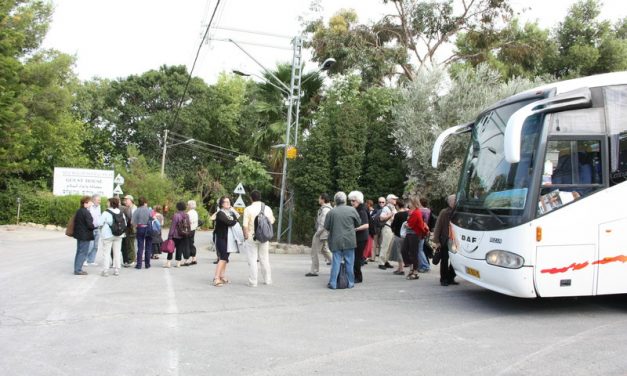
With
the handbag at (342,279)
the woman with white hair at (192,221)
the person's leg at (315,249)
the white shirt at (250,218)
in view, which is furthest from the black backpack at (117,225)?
the handbag at (342,279)

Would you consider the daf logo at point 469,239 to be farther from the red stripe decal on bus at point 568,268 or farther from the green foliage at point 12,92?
the green foliage at point 12,92

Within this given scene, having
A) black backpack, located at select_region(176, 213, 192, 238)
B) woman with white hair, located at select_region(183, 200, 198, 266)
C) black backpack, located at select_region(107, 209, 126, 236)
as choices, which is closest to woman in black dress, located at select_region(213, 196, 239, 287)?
black backpack, located at select_region(107, 209, 126, 236)

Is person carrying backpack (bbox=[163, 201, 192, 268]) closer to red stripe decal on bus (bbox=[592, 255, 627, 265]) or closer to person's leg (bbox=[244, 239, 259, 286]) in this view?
person's leg (bbox=[244, 239, 259, 286])

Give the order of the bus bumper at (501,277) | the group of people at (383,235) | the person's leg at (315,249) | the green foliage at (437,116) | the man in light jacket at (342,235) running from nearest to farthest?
the bus bumper at (501,277)
the man in light jacket at (342,235)
the group of people at (383,235)
the person's leg at (315,249)
the green foliage at (437,116)

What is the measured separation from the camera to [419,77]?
22.7 metres

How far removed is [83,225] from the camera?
12000 mm

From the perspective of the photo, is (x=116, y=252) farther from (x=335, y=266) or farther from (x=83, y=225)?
(x=335, y=266)

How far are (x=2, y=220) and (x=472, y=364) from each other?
37055mm

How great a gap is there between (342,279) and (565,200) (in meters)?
4.56

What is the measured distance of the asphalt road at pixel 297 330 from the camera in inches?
217

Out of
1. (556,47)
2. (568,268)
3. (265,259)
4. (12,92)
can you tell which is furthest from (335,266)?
(556,47)

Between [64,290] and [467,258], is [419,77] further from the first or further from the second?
[64,290]

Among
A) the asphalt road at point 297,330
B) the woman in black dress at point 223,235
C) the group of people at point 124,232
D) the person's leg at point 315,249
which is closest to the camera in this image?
the asphalt road at point 297,330

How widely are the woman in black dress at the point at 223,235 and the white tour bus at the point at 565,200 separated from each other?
17.1 ft
